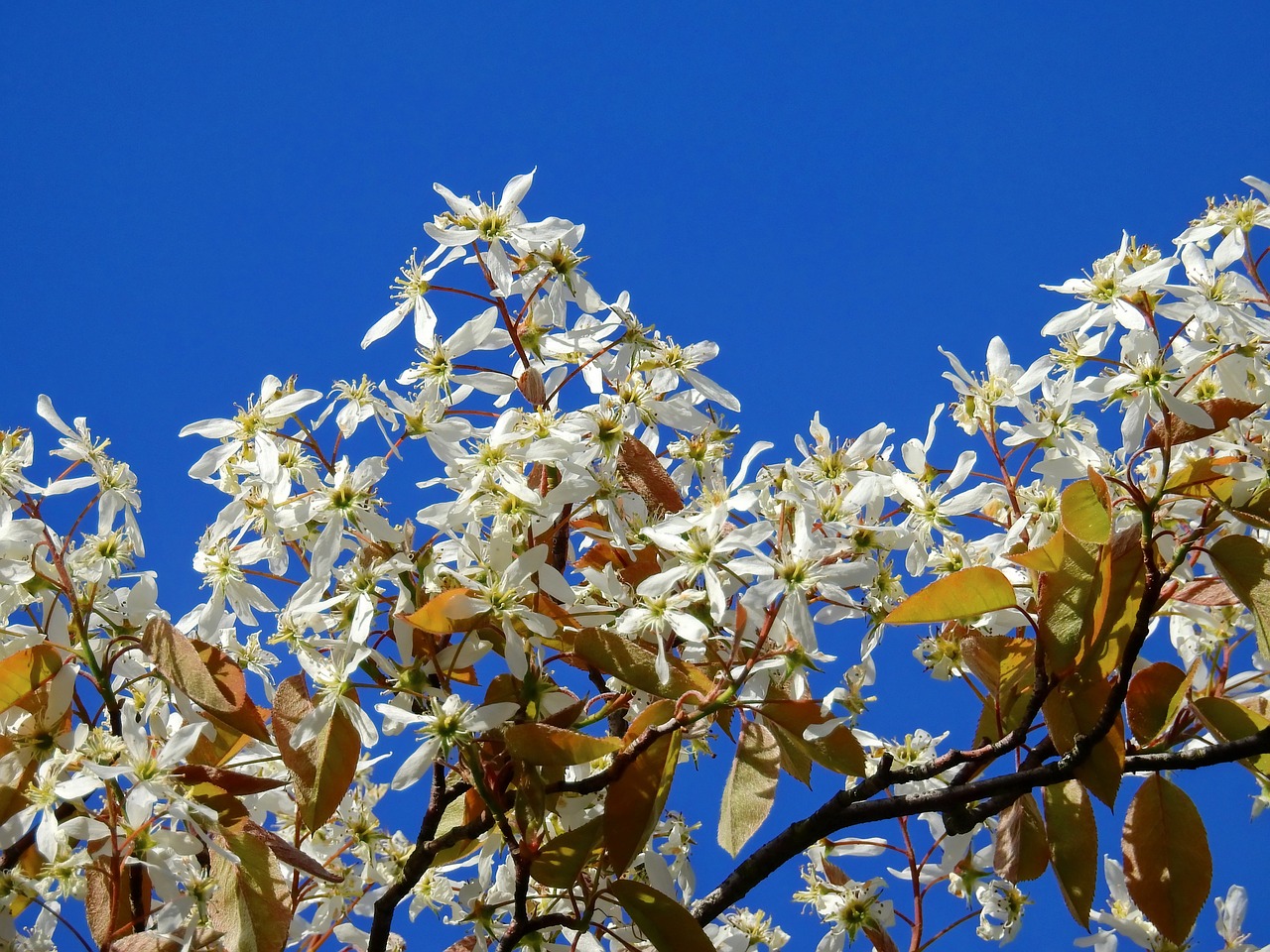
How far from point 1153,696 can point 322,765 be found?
787mm

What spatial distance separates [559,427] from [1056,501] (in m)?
0.49

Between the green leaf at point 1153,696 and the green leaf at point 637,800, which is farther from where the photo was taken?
the green leaf at point 1153,696

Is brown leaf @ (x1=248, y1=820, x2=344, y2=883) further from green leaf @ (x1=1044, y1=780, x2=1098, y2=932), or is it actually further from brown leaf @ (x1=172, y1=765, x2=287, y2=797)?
green leaf @ (x1=1044, y1=780, x2=1098, y2=932)

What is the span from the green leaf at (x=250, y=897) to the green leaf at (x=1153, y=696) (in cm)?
82

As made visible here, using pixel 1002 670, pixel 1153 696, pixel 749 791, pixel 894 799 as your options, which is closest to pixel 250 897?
pixel 749 791

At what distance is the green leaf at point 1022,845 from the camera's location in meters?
1.33

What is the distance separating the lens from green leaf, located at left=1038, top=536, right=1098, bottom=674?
3.55ft

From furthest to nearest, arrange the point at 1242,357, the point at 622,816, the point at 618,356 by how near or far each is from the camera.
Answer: the point at 618,356 → the point at 1242,357 → the point at 622,816

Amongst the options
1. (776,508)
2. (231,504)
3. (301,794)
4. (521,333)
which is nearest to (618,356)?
(521,333)

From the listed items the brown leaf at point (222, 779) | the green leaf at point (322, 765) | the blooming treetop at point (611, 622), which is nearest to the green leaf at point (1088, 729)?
the blooming treetop at point (611, 622)

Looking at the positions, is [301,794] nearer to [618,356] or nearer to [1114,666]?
[618,356]

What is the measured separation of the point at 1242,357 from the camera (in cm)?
121

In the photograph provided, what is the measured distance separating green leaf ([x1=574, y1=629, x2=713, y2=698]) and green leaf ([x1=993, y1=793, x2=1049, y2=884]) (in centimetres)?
43

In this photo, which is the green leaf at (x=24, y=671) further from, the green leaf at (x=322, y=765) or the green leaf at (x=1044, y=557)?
the green leaf at (x=1044, y=557)
